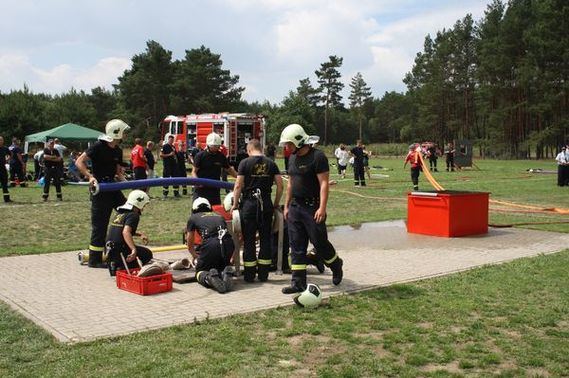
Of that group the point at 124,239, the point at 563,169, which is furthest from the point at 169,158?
the point at 563,169

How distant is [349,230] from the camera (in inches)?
490

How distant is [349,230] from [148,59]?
222 ft

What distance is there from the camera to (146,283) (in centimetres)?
701

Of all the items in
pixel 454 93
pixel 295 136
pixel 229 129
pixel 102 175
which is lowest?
pixel 102 175

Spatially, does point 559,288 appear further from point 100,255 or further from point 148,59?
point 148,59

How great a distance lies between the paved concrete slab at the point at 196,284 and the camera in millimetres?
6016

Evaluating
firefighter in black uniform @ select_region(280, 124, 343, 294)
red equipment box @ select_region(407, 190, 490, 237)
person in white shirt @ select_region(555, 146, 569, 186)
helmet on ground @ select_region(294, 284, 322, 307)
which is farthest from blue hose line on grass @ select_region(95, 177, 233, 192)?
person in white shirt @ select_region(555, 146, 569, 186)

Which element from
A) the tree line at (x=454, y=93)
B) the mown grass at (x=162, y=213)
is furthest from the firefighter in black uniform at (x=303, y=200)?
the tree line at (x=454, y=93)

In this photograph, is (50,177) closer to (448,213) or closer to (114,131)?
(114,131)

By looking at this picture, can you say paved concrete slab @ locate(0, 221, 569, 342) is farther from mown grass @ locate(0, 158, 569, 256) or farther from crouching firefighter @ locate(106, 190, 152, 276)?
mown grass @ locate(0, 158, 569, 256)

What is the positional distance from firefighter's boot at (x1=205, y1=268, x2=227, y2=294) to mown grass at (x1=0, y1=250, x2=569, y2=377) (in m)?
1.03

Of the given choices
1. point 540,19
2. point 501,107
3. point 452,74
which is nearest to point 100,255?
point 540,19

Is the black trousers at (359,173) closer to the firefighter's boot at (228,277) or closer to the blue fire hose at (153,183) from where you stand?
the blue fire hose at (153,183)

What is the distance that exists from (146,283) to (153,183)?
1824 mm
